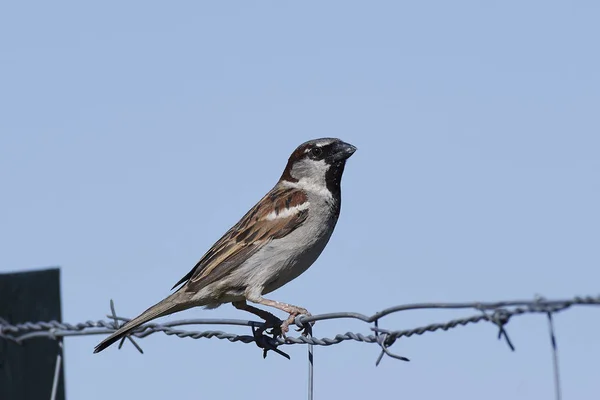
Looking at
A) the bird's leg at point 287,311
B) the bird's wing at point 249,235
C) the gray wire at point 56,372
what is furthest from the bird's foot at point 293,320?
the gray wire at point 56,372

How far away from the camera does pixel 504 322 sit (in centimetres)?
332

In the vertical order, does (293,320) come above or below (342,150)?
below

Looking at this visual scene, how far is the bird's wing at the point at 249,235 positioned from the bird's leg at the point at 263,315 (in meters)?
0.36

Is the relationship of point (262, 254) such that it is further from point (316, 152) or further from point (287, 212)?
point (316, 152)

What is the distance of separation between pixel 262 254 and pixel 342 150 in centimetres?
116

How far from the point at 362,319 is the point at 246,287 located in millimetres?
2729

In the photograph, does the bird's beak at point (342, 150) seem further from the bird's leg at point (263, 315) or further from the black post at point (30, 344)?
the black post at point (30, 344)

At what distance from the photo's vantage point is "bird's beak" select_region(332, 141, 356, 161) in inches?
290

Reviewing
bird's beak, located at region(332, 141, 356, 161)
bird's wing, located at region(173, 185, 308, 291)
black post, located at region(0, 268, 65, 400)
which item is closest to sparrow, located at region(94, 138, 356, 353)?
bird's wing, located at region(173, 185, 308, 291)

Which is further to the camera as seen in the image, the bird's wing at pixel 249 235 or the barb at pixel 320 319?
the bird's wing at pixel 249 235

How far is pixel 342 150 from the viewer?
24.3 feet

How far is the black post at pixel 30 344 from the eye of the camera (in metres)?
4.98

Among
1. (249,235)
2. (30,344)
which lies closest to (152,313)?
(249,235)

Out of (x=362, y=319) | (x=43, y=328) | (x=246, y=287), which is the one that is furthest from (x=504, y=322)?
(x=246, y=287)
